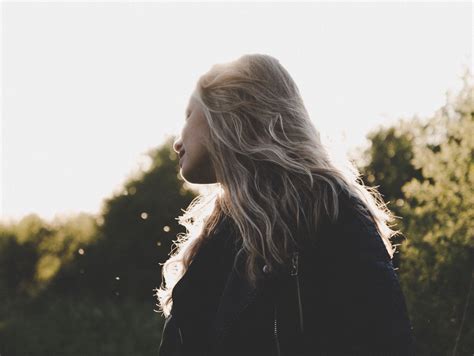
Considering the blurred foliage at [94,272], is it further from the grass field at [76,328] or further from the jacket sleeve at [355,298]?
the jacket sleeve at [355,298]

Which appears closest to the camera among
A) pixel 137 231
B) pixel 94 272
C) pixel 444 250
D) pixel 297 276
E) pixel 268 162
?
pixel 297 276

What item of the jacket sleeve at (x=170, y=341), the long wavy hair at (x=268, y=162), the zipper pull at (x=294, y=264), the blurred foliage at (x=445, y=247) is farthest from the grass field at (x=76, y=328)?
the zipper pull at (x=294, y=264)

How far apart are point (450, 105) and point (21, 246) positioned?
19721mm

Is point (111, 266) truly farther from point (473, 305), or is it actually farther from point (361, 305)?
point (361, 305)

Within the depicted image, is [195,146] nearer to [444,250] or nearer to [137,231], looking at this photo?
[444,250]

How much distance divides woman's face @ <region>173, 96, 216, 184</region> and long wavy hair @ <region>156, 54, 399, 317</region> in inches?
1.6

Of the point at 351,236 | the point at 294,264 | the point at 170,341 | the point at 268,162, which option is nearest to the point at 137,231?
the point at 170,341

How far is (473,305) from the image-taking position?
5.06m

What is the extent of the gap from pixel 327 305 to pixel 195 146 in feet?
2.82

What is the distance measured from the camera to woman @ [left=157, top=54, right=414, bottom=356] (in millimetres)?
1521

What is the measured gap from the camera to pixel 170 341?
84.7 inches

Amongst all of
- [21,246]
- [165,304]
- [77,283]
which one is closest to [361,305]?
[165,304]

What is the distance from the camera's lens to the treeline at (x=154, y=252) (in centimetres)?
550

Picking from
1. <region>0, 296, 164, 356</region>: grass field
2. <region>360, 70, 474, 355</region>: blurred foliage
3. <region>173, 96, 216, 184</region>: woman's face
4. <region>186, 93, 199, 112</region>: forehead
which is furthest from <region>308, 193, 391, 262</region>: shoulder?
<region>0, 296, 164, 356</region>: grass field
